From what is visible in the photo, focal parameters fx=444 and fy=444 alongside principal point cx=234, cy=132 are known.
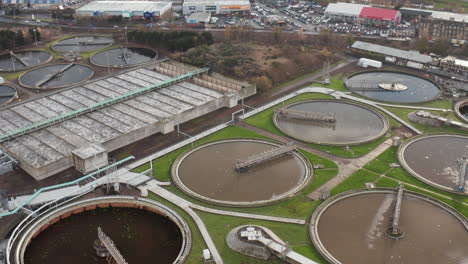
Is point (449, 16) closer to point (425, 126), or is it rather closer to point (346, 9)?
point (346, 9)

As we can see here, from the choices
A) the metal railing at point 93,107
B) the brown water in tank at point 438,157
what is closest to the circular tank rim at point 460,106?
the brown water in tank at point 438,157

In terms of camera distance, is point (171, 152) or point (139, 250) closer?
point (139, 250)

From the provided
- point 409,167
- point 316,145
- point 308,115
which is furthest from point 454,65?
point 316,145

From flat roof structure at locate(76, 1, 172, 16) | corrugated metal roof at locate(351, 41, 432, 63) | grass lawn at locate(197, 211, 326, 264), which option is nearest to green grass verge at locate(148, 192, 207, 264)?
grass lawn at locate(197, 211, 326, 264)

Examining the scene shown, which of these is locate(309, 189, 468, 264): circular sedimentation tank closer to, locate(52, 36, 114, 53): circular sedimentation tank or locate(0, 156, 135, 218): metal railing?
locate(0, 156, 135, 218): metal railing

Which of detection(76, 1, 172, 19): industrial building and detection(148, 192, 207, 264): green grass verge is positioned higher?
detection(76, 1, 172, 19): industrial building

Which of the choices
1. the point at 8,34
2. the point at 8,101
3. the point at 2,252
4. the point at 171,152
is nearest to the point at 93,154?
the point at 171,152

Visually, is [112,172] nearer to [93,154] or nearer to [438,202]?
[93,154]
